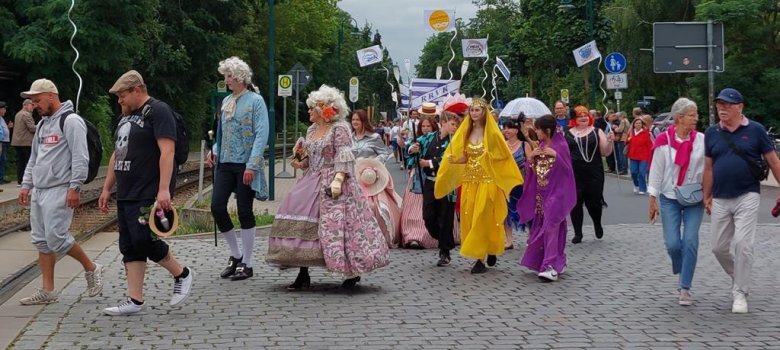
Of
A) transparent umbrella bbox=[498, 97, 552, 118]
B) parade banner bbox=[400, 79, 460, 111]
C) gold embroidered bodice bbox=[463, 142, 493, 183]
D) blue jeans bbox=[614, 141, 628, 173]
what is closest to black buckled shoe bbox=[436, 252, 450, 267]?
gold embroidered bodice bbox=[463, 142, 493, 183]

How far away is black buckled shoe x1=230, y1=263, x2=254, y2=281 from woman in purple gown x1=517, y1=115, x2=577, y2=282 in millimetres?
2474

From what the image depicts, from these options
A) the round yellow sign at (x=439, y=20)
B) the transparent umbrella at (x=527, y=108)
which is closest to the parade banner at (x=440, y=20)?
the round yellow sign at (x=439, y=20)

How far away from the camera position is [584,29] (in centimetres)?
3950

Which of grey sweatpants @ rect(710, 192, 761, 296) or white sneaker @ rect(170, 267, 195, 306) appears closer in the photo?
grey sweatpants @ rect(710, 192, 761, 296)

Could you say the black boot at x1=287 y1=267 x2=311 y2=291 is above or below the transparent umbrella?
below

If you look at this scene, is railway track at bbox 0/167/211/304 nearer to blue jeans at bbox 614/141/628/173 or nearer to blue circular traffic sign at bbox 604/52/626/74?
blue jeans at bbox 614/141/628/173

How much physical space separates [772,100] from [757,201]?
111 ft

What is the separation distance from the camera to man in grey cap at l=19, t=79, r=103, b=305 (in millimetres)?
8359

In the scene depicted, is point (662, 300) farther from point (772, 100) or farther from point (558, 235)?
point (772, 100)

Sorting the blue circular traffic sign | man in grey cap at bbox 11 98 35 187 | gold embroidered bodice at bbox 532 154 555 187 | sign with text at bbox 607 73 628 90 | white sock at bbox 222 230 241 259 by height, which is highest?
the blue circular traffic sign

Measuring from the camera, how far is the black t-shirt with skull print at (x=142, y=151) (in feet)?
26.3

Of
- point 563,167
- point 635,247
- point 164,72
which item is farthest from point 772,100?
point 563,167

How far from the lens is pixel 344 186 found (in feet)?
30.1

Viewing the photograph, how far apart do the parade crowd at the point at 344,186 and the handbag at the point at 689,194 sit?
11 mm
